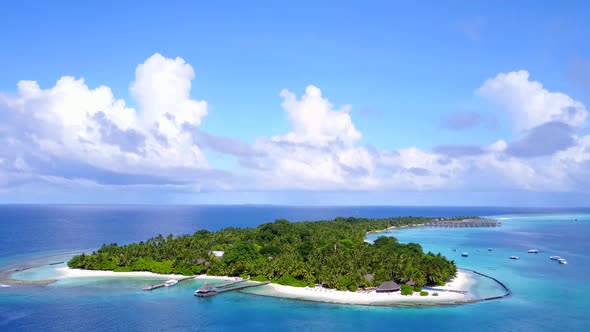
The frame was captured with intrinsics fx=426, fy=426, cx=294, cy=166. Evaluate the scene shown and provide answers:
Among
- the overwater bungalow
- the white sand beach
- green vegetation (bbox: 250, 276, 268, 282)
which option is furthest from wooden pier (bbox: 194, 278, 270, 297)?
the white sand beach

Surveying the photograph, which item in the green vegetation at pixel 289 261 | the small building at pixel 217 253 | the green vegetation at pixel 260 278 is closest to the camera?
the green vegetation at pixel 289 261

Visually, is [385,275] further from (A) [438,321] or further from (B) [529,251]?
(B) [529,251]

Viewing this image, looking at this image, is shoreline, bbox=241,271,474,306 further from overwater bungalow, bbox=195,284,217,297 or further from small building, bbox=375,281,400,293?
overwater bungalow, bbox=195,284,217,297

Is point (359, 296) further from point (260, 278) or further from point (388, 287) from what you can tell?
point (260, 278)

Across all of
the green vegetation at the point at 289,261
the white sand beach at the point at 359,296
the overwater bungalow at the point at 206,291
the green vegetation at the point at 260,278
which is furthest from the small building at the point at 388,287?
the overwater bungalow at the point at 206,291

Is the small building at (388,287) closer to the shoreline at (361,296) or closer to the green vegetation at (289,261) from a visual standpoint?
the shoreline at (361,296)

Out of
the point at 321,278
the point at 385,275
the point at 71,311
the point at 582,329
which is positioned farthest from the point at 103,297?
the point at 582,329

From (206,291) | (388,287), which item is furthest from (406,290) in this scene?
(206,291)
